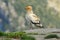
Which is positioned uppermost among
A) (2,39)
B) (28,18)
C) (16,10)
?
(16,10)

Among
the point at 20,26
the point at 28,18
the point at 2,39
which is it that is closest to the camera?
the point at 2,39

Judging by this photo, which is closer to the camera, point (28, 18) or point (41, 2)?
point (28, 18)

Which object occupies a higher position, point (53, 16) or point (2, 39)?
point (53, 16)

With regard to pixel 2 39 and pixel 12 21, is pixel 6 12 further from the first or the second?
pixel 2 39

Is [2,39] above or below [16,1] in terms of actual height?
below

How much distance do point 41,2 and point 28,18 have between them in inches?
143

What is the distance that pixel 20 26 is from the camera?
1050 cm

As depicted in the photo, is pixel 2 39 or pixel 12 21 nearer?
pixel 2 39

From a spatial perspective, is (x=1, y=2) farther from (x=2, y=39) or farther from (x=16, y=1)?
(x=2, y=39)

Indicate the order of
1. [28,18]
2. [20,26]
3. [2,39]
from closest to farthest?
[2,39] → [28,18] → [20,26]

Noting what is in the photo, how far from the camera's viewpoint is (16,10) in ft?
35.2

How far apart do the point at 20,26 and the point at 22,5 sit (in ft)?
2.84

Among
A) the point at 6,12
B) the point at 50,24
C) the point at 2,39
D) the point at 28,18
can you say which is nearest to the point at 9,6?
the point at 6,12

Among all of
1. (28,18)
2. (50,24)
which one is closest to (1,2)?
(50,24)
